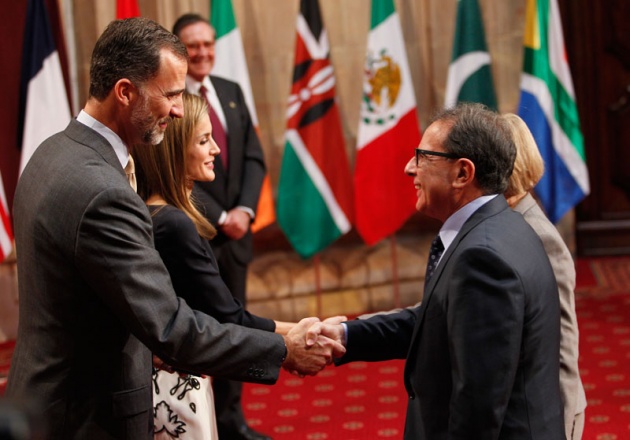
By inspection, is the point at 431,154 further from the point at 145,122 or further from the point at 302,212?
the point at 302,212

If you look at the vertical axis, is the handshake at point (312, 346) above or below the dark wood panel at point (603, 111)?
above

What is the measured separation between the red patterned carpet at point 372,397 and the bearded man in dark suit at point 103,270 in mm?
2444

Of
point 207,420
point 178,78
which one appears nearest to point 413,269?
point 207,420

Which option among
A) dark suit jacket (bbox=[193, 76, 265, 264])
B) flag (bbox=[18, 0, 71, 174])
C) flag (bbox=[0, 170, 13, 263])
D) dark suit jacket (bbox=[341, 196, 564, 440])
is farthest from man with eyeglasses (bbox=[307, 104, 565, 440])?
flag (bbox=[0, 170, 13, 263])

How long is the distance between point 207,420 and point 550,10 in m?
4.64

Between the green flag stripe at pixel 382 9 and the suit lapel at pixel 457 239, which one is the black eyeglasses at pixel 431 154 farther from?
the green flag stripe at pixel 382 9

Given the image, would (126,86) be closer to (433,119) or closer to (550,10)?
(433,119)

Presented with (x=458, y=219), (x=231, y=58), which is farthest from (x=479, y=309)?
(x=231, y=58)

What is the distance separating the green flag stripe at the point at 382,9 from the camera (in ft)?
21.9

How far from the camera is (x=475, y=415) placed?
2172 mm

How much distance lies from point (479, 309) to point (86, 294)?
928mm

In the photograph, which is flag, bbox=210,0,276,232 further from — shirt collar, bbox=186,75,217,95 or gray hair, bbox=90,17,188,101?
gray hair, bbox=90,17,188,101

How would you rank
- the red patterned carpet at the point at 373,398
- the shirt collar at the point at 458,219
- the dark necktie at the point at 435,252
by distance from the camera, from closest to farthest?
the shirt collar at the point at 458,219 < the dark necktie at the point at 435,252 < the red patterned carpet at the point at 373,398

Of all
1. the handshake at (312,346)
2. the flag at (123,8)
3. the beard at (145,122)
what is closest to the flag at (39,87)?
the flag at (123,8)
